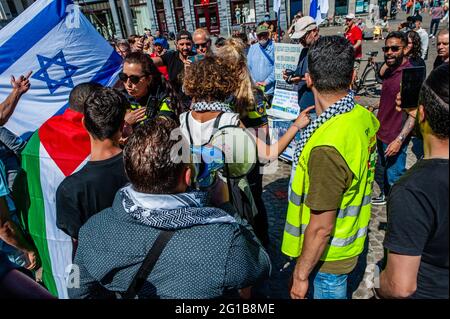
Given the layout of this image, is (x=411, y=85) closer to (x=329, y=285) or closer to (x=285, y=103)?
(x=329, y=285)

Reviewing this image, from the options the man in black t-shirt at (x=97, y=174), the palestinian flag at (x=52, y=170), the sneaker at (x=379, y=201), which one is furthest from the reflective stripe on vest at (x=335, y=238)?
the sneaker at (x=379, y=201)

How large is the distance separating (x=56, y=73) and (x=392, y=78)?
3.68m

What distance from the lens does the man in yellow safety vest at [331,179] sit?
143 centimetres

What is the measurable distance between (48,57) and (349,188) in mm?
3321

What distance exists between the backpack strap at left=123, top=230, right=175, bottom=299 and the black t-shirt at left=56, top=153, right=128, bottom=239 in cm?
69

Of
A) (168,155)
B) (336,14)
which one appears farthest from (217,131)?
(336,14)

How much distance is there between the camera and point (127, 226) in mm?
1156

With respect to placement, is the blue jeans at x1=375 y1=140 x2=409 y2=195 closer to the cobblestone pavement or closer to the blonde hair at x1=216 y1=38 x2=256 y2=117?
the cobblestone pavement

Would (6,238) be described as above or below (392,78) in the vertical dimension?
below

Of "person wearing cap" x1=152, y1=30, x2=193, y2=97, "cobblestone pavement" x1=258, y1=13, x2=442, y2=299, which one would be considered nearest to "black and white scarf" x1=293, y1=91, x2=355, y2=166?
"cobblestone pavement" x1=258, y1=13, x2=442, y2=299

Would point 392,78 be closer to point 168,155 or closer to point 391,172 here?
point 391,172

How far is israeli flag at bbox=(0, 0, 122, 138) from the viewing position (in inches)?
121

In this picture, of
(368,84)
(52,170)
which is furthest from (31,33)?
(368,84)

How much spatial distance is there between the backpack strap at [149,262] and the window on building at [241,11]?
28013mm
